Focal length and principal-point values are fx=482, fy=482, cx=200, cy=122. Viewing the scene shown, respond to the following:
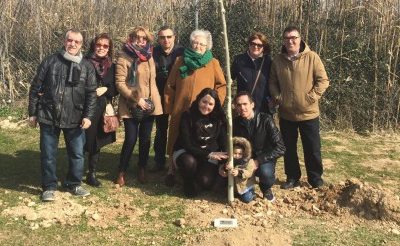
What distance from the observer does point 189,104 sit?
17.3ft

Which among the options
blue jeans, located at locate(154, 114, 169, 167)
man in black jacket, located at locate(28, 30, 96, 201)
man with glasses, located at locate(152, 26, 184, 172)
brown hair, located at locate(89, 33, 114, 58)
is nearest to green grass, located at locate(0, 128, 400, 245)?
blue jeans, located at locate(154, 114, 169, 167)

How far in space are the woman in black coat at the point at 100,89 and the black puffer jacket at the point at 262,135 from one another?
58.3 inches

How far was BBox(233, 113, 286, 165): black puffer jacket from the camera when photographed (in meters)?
5.01

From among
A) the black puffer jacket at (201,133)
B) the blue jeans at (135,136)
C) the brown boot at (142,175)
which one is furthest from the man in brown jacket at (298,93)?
the brown boot at (142,175)

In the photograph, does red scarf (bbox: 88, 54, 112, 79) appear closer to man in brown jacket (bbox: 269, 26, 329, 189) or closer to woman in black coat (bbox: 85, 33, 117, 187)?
woman in black coat (bbox: 85, 33, 117, 187)

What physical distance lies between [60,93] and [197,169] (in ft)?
5.31

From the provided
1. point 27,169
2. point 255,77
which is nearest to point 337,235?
point 255,77

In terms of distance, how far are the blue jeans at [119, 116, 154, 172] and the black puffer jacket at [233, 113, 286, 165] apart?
109 cm

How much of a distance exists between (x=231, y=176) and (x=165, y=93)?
1237 mm

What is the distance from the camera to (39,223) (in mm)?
4559

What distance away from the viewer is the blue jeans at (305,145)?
5277 millimetres

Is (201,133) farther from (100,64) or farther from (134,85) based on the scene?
(100,64)

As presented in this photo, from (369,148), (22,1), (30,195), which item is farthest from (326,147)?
(22,1)

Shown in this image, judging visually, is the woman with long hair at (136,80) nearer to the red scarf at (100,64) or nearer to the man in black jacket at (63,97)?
the red scarf at (100,64)
